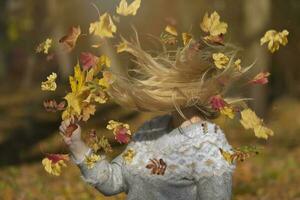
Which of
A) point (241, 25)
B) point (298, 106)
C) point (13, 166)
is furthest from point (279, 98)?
point (13, 166)

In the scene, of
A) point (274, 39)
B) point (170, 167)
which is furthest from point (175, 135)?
point (274, 39)

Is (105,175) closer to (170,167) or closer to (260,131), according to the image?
(170,167)

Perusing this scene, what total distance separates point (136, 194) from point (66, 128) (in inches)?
21.3

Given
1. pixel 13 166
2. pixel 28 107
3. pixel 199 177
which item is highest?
pixel 199 177

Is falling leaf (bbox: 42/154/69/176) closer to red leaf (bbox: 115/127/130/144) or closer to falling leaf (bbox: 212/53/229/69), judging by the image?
red leaf (bbox: 115/127/130/144)

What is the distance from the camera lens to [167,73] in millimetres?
3887

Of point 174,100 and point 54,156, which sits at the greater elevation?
point 174,100

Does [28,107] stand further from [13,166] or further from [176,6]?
[13,166]

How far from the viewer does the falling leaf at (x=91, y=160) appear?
3967mm

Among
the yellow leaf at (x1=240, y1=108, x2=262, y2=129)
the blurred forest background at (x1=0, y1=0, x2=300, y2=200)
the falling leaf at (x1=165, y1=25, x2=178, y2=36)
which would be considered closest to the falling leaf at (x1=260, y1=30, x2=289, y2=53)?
the yellow leaf at (x1=240, y1=108, x2=262, y2=129)

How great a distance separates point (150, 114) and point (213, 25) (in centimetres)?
1642

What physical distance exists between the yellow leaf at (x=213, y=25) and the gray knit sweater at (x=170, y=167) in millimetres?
484

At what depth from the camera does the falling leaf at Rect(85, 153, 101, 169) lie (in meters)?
3.97

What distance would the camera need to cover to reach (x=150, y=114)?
2019 centimetres
